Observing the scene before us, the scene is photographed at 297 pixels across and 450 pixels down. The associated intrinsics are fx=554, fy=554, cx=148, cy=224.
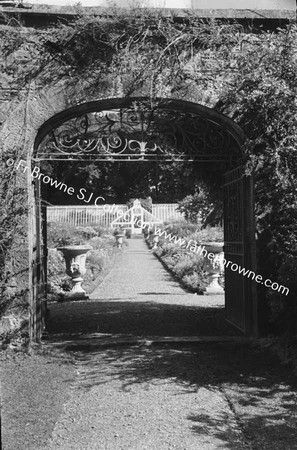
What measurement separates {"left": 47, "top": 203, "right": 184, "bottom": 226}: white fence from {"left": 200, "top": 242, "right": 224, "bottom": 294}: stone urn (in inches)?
484

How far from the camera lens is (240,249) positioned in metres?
7.21

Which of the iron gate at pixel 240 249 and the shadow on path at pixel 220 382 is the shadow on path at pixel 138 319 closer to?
the iron gate at pixel 240 249

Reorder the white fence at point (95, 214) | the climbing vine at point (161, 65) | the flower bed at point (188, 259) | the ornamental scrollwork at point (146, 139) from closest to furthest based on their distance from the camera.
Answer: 1. the climbing vine at point (161, 65)
2. the ornamental scrollwork at point (146, 139)
3. the flower bed at point (188, 259)
4. the white fence at point (95, 214)

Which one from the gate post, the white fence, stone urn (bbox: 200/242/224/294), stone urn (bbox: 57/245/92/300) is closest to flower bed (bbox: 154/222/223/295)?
stone urn (bbox: 200/242/224/294)

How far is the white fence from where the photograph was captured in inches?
1045

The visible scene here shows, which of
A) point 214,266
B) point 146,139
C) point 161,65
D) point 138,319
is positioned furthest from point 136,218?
point 161,65

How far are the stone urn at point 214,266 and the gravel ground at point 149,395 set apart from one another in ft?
17.7

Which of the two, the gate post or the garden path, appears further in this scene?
the gate post

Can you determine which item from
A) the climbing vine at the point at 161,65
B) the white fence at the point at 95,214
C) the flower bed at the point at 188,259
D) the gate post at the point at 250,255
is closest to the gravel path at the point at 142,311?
the flower bed at the point at 188,259

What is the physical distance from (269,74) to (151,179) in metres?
7.96

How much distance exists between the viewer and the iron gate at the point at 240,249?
6.79m

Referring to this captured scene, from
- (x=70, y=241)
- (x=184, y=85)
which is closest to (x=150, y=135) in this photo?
(x=184, y=85)

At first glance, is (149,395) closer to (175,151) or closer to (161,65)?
(161,65)

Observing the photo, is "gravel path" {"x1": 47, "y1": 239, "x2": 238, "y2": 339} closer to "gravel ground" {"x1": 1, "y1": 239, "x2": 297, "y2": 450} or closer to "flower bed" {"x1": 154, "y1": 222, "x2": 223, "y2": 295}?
"gravel ground" {"x1": 1, "y1": 239, "x2": 297, "y2": 450}
